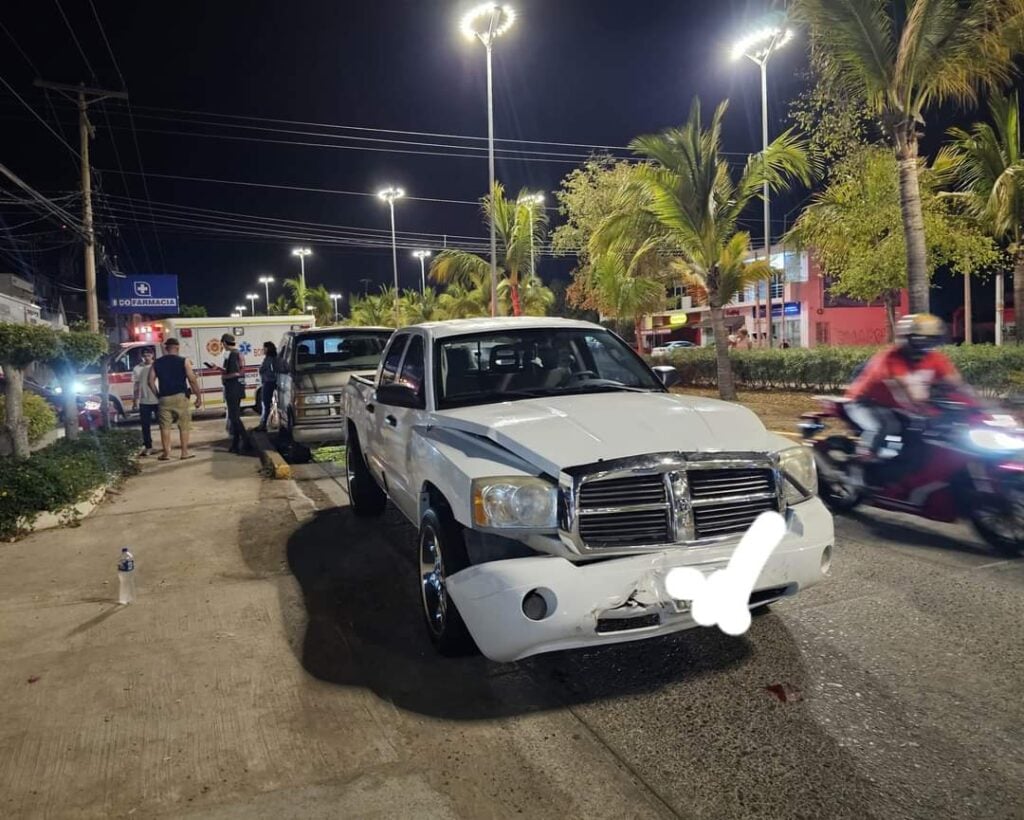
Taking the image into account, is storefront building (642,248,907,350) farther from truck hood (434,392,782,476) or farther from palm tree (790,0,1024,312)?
truck hood (434,392,782,476)

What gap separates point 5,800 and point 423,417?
2.73 meters

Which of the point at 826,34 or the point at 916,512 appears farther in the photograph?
the point at 826,34

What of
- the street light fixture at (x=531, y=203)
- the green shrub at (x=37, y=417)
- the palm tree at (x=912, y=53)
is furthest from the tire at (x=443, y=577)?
the street light fixture at (x=531, y=203)

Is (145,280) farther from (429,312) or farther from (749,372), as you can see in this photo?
(749,372)

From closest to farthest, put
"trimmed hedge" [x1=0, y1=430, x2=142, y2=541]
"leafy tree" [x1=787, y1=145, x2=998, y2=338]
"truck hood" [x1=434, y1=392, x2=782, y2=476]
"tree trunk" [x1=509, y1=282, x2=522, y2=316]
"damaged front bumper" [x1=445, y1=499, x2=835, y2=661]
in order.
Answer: "damaged front bumper" [x1=445, y1=499, x2=835, y2=661], "truck hood" [x1=434, y1=392, x2=782, y2=476], "trimmed hedge" [x1=0, y1=430, x2=142, y2=541], "leafy tree" [x1=787, y1=145, x2=998, y2=338], "tree trunk" [x1=509, y1=282, x2=522, y2=316]

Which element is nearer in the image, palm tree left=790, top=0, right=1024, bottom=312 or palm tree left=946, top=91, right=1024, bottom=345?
palm tree left=790, top=0, right=1024, bottom=312

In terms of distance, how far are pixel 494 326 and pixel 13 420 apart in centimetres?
609

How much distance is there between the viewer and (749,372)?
20.4m

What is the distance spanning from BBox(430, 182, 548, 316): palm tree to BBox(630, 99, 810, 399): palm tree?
34.4 ft

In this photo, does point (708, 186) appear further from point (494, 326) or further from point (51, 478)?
point (51, 478)

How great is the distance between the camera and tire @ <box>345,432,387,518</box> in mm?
7348

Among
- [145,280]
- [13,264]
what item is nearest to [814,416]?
[145,280]

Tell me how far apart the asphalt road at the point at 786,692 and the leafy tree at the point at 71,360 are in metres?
6.19

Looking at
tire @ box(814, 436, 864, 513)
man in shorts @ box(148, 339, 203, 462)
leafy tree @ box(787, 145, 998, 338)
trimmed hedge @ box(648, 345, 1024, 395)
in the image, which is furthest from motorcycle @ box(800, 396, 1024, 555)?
leafy tree @ box(787, 145, 998, 338)
